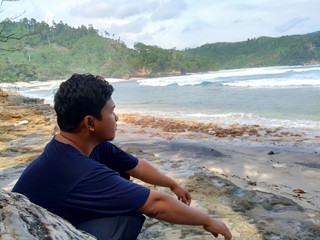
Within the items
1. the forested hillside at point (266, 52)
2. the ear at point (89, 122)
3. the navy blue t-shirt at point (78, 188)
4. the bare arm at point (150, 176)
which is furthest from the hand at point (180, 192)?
the forested hillside at point (266, 52)

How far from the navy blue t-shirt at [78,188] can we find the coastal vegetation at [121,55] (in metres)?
76.7

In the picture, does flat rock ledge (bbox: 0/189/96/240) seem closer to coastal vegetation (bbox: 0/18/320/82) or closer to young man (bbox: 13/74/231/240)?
young man (bbox: 13/74/231/240)

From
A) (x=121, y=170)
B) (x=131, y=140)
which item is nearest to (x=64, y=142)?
(x=121, y=170)

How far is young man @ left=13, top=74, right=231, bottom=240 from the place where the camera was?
161 cm

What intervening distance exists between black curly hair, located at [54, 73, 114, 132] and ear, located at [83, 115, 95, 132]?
2 cm

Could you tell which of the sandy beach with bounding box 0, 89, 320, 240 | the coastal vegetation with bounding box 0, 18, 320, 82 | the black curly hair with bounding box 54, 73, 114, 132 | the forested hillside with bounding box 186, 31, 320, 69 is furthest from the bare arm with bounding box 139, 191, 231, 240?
the forested hillside with bounding box 186, 31, 320, 69

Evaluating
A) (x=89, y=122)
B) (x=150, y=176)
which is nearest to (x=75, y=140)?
(x=89, y=122)

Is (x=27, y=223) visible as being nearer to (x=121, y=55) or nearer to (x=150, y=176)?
(x=150, y=176)

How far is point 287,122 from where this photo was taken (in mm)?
11938

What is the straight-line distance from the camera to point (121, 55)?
336ft

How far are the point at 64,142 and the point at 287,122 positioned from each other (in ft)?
36.8

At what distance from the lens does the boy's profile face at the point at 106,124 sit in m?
1.73

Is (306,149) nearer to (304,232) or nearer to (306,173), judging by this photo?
(306,173)

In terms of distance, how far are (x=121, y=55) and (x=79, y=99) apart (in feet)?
338
